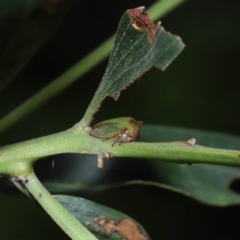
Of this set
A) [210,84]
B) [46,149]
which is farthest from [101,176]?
[210,84]

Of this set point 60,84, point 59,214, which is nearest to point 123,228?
point 59,214

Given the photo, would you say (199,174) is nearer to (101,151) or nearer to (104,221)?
(104,221)

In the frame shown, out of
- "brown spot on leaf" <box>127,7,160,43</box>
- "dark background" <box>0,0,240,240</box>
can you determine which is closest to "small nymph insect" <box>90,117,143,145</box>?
"brown spot on leaf" <box>127,7,160,43</box>

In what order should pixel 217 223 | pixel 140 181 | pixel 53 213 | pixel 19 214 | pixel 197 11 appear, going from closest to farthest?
pixel 53 213 < pixel 140 181 < pixel 217 223 < pixel 19 214 < pixel 197 11

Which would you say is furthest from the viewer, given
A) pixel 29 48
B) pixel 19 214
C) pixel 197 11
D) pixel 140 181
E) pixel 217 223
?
pixel 197 11

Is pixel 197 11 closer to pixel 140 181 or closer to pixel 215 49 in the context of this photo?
pixel 215 49

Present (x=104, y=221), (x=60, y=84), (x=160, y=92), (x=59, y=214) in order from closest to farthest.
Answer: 1. (x=59, y=214)
2. (x=104, y=221)
3. (x=60, y=84)
4. (x=160, y=92)
